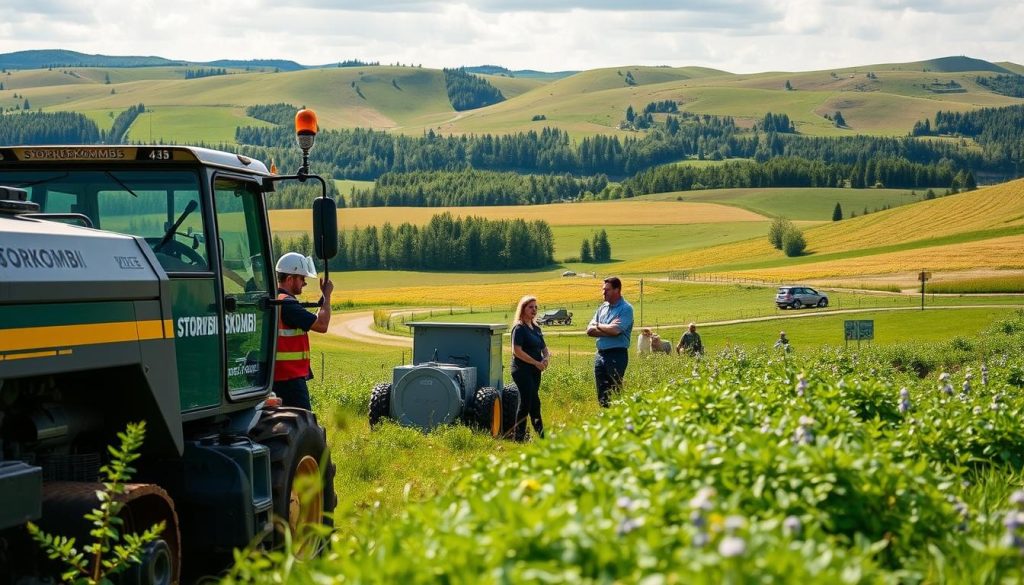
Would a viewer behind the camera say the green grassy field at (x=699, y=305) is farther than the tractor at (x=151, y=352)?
Yes

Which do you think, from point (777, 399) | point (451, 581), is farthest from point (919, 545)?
point (777, 399)

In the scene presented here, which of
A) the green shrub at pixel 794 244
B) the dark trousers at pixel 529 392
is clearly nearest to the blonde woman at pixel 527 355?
the dark trousers at pixel 529 392

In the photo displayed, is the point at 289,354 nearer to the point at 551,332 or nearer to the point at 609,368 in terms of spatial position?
the point at 609,368

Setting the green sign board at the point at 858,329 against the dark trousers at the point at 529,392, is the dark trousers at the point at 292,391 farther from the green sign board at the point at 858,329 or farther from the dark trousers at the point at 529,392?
the green sign board at the point at 858,329

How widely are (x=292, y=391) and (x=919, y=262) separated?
74.8m

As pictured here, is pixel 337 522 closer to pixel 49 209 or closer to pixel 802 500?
pixel 49 209

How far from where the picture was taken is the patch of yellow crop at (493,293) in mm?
81688

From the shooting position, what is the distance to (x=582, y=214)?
149 meters

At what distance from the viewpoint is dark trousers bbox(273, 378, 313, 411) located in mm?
9953

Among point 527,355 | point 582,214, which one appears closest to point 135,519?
point 527,355

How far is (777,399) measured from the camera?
24.6ft

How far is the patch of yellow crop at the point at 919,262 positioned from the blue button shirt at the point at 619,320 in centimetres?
6246

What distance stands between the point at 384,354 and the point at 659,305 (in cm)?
2256

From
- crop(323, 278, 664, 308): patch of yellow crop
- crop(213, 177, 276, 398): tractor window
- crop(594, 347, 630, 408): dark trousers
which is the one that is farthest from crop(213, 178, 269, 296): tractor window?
crop(323, 278, 664, 308): patch of yellow crop
